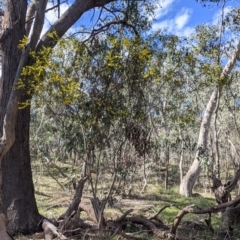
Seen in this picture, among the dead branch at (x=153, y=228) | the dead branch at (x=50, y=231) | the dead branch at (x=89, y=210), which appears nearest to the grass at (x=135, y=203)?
the dead branch at (x=153, y=228)

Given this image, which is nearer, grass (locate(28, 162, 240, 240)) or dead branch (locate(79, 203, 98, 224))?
dead branch (locate(79, 203, 98, 224))

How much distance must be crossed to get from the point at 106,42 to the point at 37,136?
4.52 m

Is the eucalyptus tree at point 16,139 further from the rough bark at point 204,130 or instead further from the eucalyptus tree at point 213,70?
the rough bark at point 204,130

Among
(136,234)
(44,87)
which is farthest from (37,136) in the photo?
(44,87)

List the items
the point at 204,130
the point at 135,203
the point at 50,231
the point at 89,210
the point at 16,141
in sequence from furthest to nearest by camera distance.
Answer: the point at 204,130
the point at 135,203
the point at 89,210
the point at 16,141
the point at 50,231

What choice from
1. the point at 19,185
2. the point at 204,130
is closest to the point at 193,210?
the point at 19,185

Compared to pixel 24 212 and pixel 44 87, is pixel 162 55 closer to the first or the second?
pixel 44 87

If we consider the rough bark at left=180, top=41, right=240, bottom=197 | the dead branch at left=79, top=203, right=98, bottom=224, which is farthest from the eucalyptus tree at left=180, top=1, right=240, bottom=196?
the dead branch at left=79, top=203, right=98, bottom=224

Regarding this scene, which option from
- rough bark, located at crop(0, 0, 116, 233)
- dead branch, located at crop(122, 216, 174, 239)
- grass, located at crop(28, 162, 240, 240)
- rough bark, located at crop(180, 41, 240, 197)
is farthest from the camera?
rough bark, located at crop(180, 41, 240, 197)

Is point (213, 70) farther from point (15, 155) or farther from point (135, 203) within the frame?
point (135, 203)

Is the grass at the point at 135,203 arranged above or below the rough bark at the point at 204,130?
below

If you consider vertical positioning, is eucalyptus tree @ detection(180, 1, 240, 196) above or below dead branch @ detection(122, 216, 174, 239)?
above

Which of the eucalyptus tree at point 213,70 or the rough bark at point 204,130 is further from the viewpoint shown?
the rough bark at point 204,130

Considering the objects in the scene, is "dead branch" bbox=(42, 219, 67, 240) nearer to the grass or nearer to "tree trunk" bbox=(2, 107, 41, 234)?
Result: "tree trunk" bbox=(2, 107, 41, 234)
